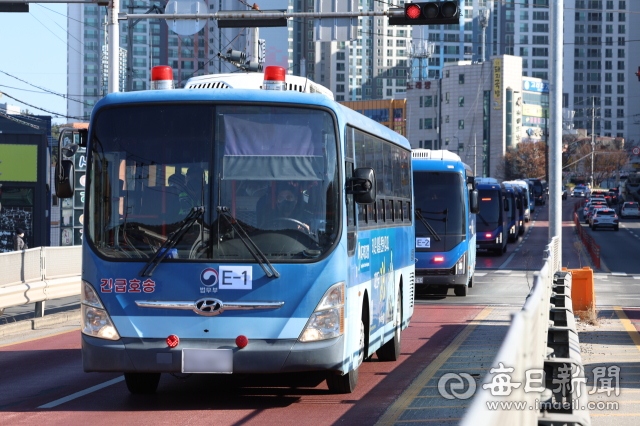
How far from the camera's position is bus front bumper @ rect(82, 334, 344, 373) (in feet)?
25.9

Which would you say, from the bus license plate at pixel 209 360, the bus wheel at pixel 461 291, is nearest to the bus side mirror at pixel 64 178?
the bus license plate at pixel 209 360

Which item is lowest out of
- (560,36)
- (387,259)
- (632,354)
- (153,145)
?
(632,354)

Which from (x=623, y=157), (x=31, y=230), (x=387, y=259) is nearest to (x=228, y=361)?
(x=387, y=259)

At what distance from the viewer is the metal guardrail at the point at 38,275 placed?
14703mm

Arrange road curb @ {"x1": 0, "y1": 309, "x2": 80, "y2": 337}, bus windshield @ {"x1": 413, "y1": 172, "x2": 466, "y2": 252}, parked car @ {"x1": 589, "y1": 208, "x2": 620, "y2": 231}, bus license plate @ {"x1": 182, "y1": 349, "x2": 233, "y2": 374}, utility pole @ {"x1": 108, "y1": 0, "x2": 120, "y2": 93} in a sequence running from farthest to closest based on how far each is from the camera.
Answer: parked car @ {"x1": 589, "y1": 208, "x2": 620, "y2": 231} < bus windshield @ {"x1": 413, "y1": 172, "x2": 466, "y2": 252} < utility pole @ {"x1": 108, "y1": 0, "x2": 120, "y2": 93} < road curb @ {"x1": 0, "y1": 309, "x2": 80, "y2": 337} < bus license plate @ {"x1": 182, "y1": 349, "x2": 233, "y2": 374}

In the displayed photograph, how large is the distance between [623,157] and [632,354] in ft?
450

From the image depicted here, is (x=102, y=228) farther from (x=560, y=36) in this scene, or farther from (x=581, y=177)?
(x=581, y=177)

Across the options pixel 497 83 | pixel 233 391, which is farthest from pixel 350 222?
pixel 497 83

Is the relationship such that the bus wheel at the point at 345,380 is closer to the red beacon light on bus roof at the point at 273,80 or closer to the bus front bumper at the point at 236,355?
the bus front bumper at the point at 236,355

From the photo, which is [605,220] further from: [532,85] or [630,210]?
[532,85]

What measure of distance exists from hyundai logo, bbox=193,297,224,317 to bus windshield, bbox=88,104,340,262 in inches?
15.3

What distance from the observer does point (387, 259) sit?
35.7 feet

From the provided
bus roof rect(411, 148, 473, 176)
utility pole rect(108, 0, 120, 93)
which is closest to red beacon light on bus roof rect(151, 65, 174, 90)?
utility pole rect(108, 0, 120, 93)

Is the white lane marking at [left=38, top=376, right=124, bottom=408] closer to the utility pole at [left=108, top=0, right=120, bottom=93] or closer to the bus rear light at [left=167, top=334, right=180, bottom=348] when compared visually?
the bus rear light at [left=167, top=334, right=180, bottom=348]
